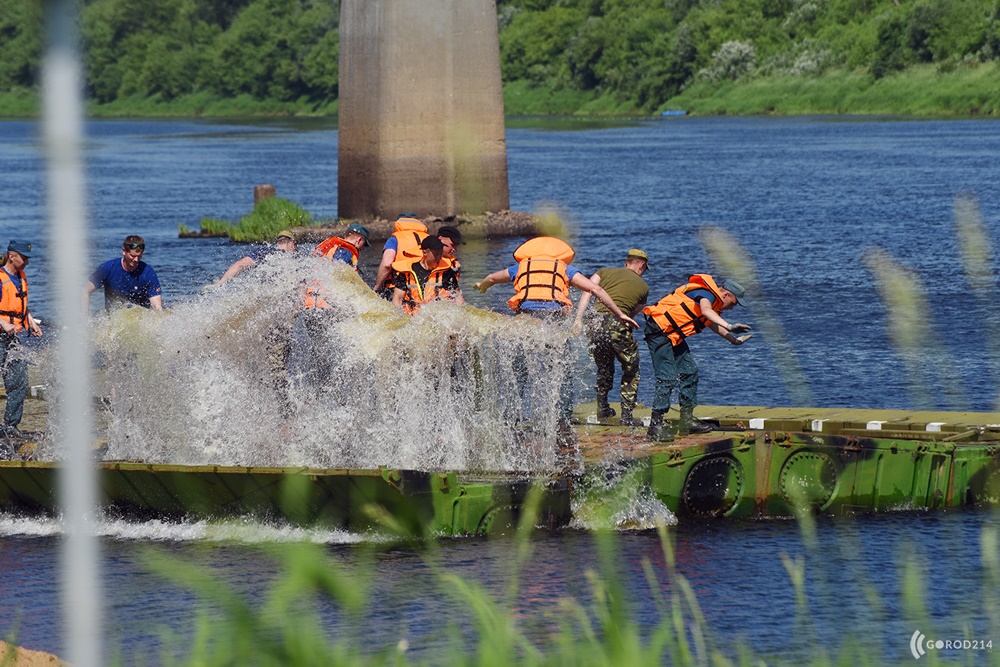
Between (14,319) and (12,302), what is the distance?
0.15 m

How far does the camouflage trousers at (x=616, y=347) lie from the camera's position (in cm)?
1498

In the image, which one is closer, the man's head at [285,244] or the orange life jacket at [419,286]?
the orange life jacket at [419,286]

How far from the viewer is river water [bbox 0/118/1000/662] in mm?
11547

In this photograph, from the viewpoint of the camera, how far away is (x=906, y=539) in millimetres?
13414

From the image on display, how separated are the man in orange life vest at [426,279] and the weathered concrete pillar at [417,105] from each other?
977 inches

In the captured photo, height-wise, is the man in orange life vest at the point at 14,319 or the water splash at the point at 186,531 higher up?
the man in orange life vest at the point at 14,319

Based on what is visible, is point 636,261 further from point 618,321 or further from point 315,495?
point 315,495

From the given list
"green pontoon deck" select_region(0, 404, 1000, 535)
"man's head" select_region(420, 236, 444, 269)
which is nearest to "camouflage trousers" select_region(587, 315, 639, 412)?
"green pontoon deck" select_region(0, 404, 1000, 535)

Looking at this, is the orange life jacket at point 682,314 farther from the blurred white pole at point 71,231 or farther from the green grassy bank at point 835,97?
the green grassy bank at point 835,97

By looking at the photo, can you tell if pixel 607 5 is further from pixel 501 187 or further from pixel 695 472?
pixel 695 472

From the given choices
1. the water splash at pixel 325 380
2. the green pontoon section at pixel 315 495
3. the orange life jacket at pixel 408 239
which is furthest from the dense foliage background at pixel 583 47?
the green pontoon section at pixel 315 495

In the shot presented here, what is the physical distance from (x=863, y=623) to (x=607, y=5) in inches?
4534

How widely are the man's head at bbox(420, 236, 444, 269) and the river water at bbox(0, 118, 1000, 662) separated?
5.08 ft

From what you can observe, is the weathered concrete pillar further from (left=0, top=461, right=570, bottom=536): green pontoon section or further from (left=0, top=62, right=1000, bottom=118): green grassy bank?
(left=0, top=62, right=1000, bottom=118): green grassy bank
